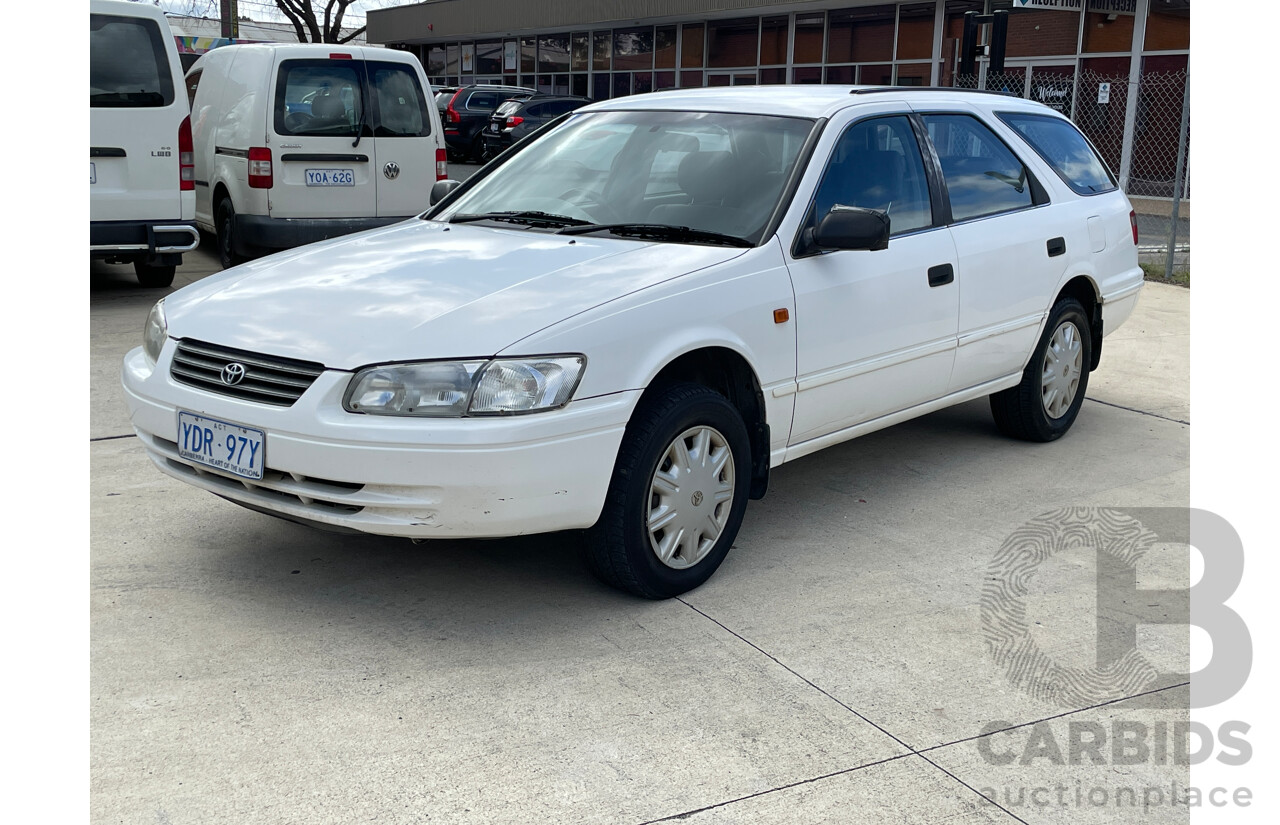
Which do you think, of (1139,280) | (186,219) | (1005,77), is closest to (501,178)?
(1139,280)

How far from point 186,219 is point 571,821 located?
757 cm

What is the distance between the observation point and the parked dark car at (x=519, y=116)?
1027 inches

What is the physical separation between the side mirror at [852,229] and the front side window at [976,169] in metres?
1.06

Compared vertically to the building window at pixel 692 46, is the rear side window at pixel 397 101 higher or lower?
lower

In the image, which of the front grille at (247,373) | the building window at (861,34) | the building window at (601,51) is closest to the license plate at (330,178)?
the front grille at (247,373)

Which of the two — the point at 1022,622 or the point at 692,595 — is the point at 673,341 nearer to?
the point at 692,595

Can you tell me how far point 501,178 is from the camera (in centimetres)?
529

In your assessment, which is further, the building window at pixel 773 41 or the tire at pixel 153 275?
the building window at pixel 773 41

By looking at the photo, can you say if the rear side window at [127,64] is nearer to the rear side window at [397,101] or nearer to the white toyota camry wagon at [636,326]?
the rear side window at [397,101]

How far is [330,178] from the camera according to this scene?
33.7 ft

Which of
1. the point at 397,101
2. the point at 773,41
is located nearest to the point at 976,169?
the point at 397,101

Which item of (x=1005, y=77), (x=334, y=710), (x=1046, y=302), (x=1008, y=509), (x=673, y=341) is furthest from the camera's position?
(x=1005, y=77)

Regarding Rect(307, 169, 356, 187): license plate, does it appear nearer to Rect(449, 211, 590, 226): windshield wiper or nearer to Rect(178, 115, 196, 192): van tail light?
Rect(178, 115, 196, 192): van tail light

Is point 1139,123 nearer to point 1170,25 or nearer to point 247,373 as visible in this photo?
point 1170,25
